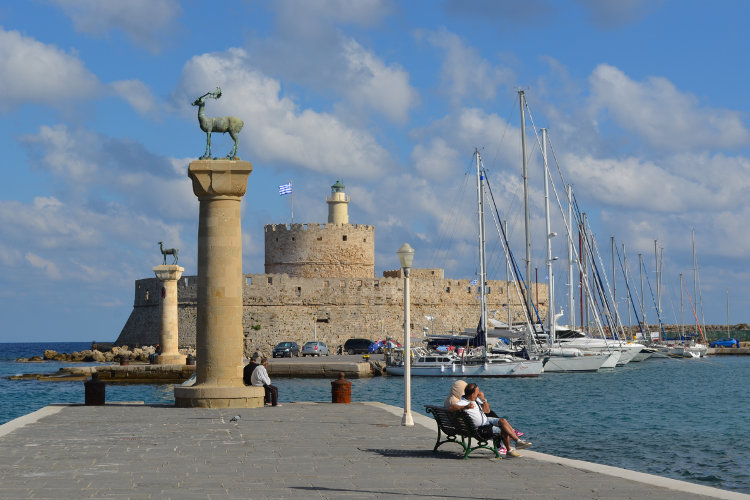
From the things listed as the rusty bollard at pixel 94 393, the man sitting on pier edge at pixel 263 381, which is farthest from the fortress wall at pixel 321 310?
the man sitting on pier edge at pixel 263 381

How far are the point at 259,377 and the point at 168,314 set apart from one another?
1724cm

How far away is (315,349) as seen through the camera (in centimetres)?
4638

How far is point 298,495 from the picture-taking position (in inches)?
292

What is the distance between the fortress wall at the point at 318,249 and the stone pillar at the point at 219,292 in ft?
120

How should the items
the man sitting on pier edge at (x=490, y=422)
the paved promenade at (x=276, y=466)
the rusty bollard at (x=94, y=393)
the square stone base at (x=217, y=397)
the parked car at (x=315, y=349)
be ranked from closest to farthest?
the paved promenade at (x=276, y=466), the man sitting on pier edge at (x=490, y=422), the square stone base at (x=217, y=397), the rusty bollard at (x=94, y=393), the parked car at (x=315, y=349)

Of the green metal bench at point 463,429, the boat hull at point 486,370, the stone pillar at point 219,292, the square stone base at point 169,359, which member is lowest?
the boat hull at point 486,370

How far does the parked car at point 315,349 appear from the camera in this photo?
1811 inches

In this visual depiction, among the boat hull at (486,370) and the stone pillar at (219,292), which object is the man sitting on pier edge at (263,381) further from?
the boat hull at (486,370)

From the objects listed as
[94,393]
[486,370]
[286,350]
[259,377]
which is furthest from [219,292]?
[286,350]

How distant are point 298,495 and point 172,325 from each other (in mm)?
26469

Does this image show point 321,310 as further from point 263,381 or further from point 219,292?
point 219,292

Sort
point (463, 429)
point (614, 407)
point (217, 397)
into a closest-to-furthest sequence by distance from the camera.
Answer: point (463, 429), point (217, 397), point (614, 407)

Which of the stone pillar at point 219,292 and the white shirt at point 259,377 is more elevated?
the stone pillar at point 219,292

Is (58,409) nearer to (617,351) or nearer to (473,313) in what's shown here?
(617,351)
